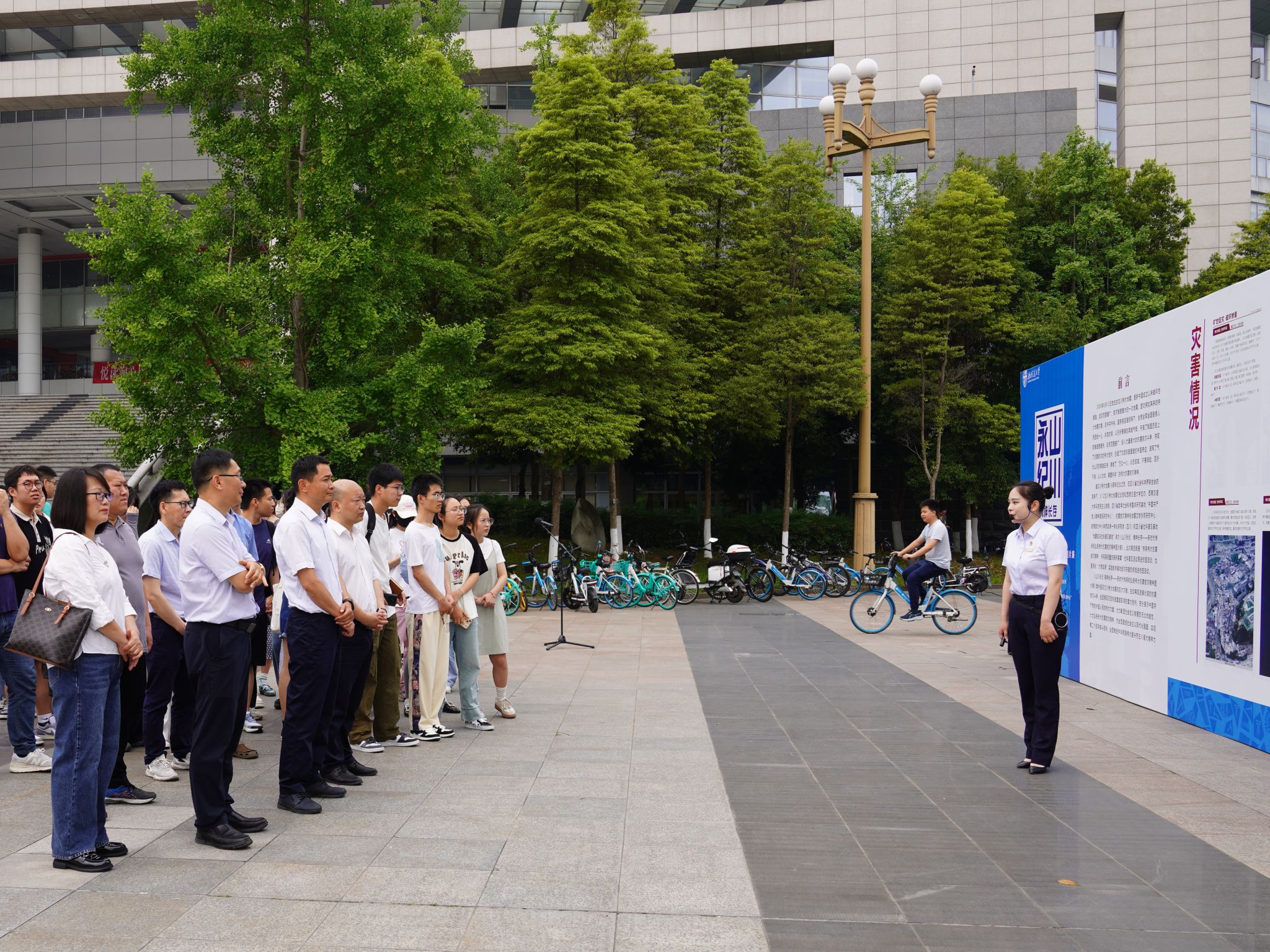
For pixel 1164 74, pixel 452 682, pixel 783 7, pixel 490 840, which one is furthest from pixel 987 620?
pixel 1164 74

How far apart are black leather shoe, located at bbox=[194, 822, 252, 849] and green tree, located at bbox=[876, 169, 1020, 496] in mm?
25627

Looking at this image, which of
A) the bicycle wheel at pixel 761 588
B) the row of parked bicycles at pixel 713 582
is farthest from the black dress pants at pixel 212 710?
the bicycle wheel at pixel 761 588

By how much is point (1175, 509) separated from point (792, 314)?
19.4 metres

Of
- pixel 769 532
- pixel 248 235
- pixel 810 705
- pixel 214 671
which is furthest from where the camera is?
pixel 769 532

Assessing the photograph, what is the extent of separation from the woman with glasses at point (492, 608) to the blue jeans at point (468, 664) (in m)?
0.12

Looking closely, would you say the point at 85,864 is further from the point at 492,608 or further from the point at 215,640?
the point at 492,608

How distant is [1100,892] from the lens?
415 cm

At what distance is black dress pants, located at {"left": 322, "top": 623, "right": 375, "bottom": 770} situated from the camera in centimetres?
582

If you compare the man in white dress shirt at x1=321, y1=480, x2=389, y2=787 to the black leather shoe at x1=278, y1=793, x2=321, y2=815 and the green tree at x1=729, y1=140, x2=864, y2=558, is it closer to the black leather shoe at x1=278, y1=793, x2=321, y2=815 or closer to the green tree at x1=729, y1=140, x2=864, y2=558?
the black leather shoe at x1=278, y1=793, x2=321, y2=815

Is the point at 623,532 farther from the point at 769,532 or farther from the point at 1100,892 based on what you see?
the point at 1100,892

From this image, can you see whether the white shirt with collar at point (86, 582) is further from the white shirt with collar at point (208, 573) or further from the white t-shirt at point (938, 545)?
the white t-shirt at point (938, 545)

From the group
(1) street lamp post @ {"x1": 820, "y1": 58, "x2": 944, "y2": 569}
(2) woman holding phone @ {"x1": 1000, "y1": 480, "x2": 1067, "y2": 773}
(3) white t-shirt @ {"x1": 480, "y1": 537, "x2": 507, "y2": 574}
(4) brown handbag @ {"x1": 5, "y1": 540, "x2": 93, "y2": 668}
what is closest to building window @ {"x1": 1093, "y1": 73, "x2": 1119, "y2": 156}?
(1) street lamp post @ {"x1": 820, "y1": 58, "x2": 944, "y2": 569}

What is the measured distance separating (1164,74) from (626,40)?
27.9 m

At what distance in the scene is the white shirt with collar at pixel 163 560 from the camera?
5.89 meters
